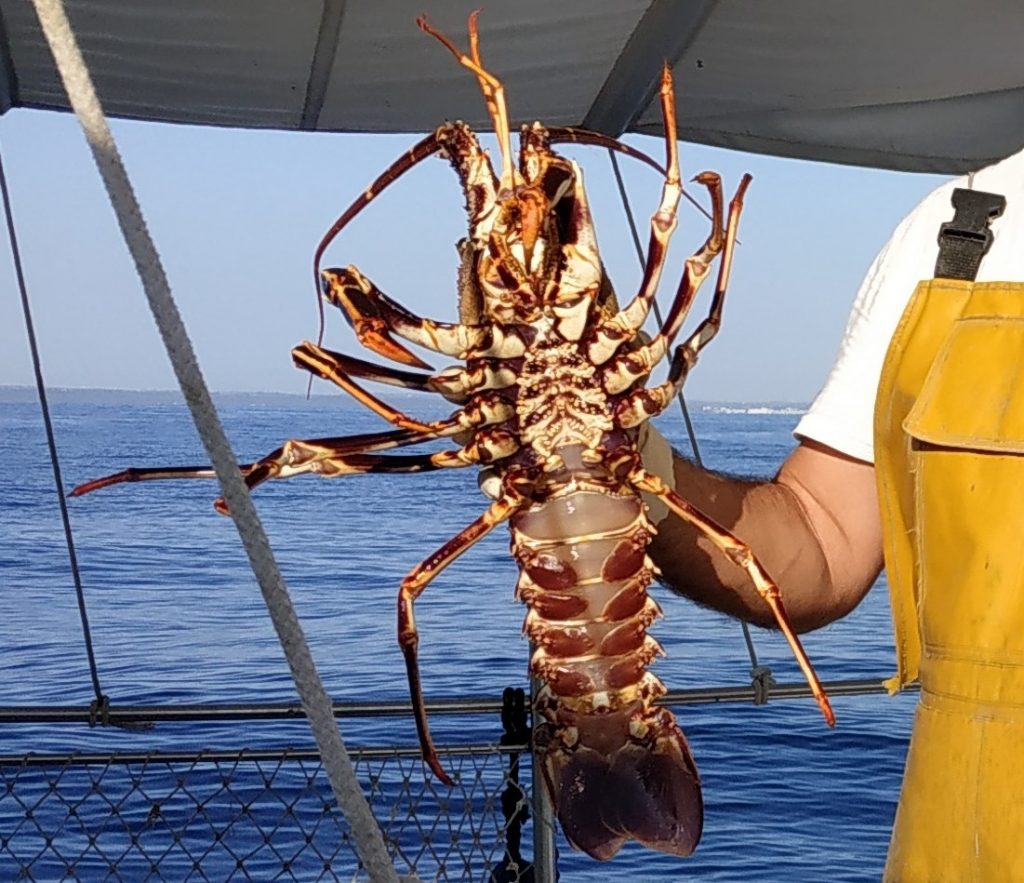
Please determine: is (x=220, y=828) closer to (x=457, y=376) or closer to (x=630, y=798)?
(x=630, y=798)

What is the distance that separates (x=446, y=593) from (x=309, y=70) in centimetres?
1652

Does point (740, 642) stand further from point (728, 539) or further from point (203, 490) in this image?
point (203, 490)

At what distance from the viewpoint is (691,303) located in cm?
191

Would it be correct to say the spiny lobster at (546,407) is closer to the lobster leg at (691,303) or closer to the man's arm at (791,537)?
the lobster leg at (691,303)

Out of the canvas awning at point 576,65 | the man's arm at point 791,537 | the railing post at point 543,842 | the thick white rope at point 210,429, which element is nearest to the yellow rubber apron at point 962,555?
the man's arm at point 791,537

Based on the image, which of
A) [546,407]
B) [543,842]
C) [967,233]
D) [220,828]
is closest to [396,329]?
[546,407]

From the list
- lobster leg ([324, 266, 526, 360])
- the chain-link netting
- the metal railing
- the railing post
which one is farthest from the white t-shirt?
the chain-link netting

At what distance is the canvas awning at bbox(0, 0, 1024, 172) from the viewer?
11.0 feet

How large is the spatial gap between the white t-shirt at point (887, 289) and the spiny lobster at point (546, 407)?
27 centimetres

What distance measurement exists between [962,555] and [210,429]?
43.0 inches

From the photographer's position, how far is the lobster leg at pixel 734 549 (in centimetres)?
182

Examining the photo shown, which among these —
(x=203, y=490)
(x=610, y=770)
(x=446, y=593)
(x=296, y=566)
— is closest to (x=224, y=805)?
(x=610, y=770)

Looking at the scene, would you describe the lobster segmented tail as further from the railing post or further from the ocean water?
the ocean water

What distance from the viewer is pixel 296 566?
2298 cm
